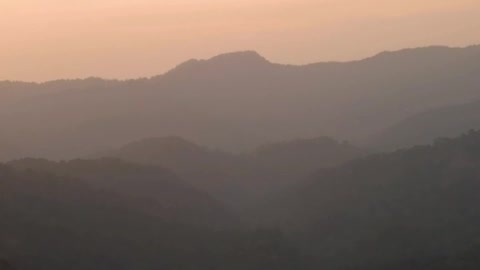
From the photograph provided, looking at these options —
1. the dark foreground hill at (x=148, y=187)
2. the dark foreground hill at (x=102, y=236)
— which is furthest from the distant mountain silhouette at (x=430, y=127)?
the dark foreground hill at (x=102, y=236)

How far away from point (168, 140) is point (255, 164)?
37.8 ft

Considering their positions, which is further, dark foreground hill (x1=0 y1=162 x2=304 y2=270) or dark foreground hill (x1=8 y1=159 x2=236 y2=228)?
dark foreground hill (x1=8 y1=159 x2=236 y2=228)

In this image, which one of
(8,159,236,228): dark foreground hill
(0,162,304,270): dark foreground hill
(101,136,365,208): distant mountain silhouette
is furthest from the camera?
(101,136,365,208): distant mountain silhouette

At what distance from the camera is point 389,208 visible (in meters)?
95.2

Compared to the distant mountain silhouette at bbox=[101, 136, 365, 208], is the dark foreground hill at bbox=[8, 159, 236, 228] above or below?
below

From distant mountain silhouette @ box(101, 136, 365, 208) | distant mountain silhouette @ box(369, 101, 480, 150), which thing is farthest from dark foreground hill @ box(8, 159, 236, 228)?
distant mountain silhouette @ box(369, 101, 480, 150)

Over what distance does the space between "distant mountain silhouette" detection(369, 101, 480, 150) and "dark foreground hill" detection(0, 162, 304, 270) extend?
75573 millimetres

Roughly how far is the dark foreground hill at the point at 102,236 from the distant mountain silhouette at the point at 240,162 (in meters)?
31.6

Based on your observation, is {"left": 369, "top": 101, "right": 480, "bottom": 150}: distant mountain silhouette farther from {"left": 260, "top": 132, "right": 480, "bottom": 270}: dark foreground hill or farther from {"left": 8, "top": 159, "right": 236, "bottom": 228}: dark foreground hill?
{"left": 8, "top": 159, "right": 236, "bottom": 228}: dark foreground hill

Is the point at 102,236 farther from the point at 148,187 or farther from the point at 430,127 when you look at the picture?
the point at 430,127

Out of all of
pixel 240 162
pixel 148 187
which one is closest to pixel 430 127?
pixel 240 162

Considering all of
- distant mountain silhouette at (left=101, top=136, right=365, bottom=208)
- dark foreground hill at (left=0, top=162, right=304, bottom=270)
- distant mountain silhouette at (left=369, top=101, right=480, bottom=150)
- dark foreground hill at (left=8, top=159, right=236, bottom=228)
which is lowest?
dark foreground hill at (left=0, top=162, right=304, bottom=270)

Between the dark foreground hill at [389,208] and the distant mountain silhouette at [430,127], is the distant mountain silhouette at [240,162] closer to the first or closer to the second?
the dark foreground hill at [389,208]

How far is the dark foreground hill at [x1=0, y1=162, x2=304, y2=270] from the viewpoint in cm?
6375
